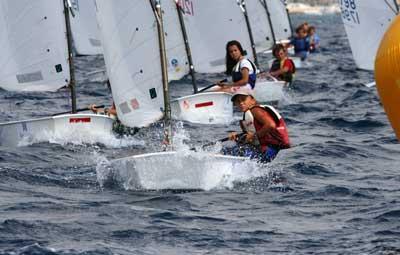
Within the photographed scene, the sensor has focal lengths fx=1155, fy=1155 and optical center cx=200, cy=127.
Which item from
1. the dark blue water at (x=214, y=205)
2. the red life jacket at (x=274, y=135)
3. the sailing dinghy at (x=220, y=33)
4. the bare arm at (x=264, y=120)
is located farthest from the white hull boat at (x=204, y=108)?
the bare arm at (x=264, y=120)

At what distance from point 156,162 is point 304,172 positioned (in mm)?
2615

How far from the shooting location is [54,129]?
16.2 metres

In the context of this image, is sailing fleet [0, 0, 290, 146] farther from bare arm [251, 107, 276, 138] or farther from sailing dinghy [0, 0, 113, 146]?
bare arm [251, 107, 276, 138]

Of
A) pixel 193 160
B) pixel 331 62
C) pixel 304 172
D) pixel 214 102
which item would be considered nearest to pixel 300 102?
pixel 214 102

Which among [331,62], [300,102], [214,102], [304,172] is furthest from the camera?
[331,62]

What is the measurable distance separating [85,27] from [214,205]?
46.7 feet

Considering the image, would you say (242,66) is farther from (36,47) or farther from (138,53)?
(138,53)

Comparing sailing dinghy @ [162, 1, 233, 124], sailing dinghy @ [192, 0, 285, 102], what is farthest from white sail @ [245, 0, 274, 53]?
sailing dinghy @ [162, 1, 233, 124]

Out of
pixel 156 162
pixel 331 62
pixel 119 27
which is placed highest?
pixel 119 27

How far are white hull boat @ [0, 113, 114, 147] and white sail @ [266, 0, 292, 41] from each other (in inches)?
653

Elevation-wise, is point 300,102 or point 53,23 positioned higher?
point 53,23

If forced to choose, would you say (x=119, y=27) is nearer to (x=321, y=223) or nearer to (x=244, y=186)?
(x=244, y=186)

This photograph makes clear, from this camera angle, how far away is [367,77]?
98.5 feet

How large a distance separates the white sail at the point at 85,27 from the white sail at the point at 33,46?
23.3ft
